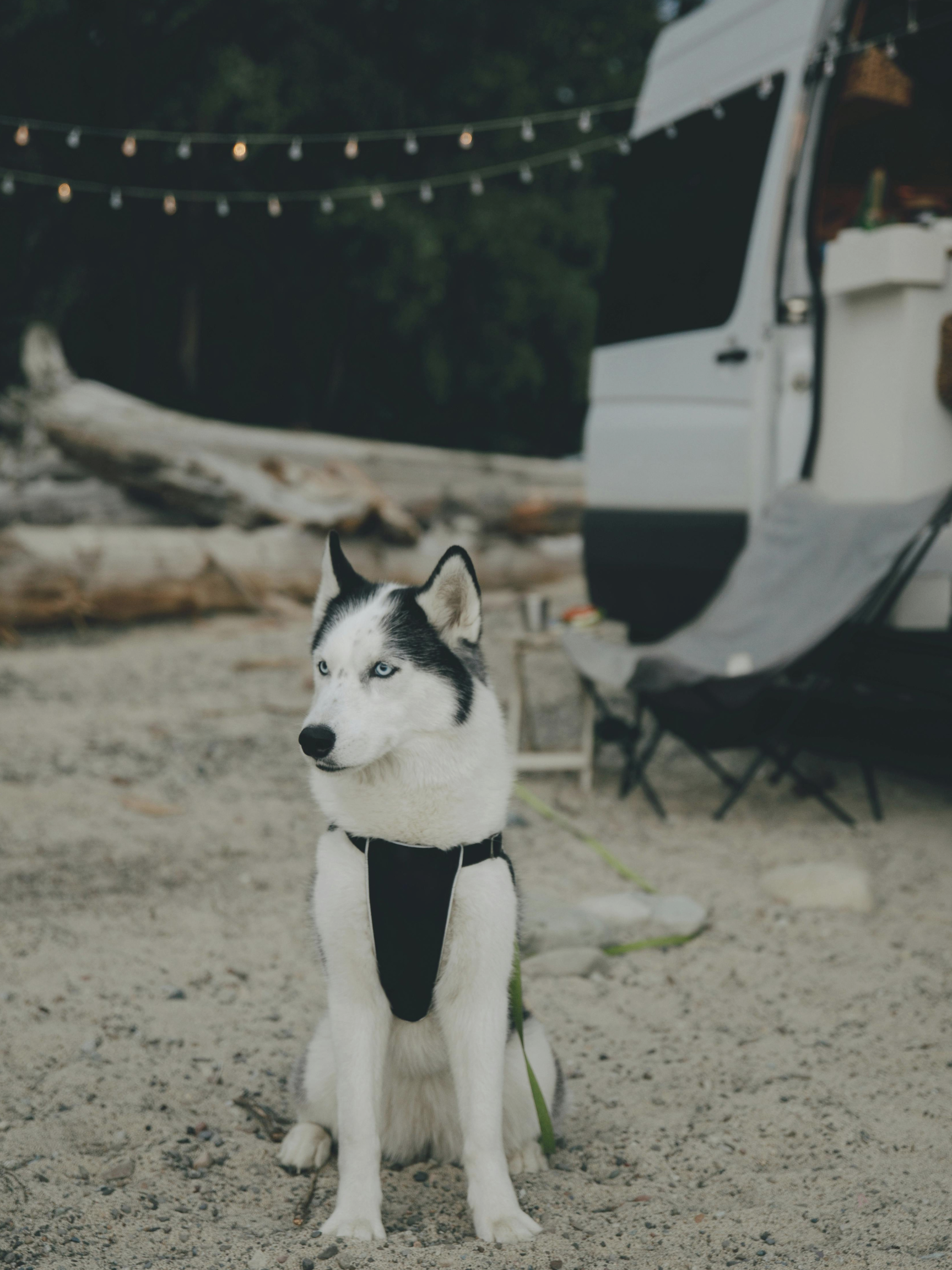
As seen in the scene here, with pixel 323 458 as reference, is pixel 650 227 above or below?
above

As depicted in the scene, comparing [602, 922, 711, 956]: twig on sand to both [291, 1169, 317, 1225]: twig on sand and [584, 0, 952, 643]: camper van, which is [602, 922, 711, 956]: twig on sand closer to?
[291, 1169, 317, 1225]: twig on sand

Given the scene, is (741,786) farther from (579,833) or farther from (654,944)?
(654,944)

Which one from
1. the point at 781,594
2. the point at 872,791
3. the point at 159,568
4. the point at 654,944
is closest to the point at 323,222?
the point at 159,568

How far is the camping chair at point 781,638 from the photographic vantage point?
13.5 ft

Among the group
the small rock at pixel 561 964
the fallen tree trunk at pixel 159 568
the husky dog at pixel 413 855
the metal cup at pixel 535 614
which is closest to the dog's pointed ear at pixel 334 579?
the husky dog at pixel 413 855

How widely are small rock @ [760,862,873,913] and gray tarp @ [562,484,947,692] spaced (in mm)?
755

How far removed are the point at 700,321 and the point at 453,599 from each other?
344cm

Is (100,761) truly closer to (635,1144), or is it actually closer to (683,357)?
(683,357)

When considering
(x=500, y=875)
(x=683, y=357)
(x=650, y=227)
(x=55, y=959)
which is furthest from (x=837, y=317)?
(x=55, y=959)

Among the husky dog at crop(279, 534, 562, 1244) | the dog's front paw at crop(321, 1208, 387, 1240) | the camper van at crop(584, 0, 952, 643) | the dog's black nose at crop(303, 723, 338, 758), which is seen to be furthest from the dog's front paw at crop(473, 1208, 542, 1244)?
the camper van at crop(584, 0, 952, 643)

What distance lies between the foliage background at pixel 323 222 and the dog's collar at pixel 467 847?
12318mm

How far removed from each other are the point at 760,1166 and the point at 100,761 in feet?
13.3

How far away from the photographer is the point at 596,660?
4645mm

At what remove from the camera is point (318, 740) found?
6.27 feet
